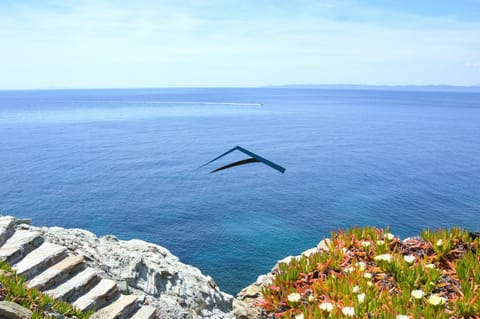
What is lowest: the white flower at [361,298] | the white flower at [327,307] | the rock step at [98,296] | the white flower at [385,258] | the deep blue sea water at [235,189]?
the deep blue sea water at [235,189]

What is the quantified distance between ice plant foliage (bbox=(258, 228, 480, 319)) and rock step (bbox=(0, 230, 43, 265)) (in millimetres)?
5073

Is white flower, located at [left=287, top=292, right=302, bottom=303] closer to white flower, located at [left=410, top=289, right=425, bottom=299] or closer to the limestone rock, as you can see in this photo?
white flower, located at [left=410, top=289, right=425, bottom=299]

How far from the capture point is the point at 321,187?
137 ft

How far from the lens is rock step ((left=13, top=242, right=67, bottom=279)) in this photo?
7.43 metres

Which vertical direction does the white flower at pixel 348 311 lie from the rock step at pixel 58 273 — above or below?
below

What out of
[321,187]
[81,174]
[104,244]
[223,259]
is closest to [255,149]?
[321,187]

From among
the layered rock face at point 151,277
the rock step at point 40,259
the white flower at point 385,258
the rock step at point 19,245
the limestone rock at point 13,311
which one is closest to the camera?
the limestone rock at point 13,311

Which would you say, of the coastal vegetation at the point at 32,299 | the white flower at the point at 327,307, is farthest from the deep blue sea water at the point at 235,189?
the white flower at the point at 327,307

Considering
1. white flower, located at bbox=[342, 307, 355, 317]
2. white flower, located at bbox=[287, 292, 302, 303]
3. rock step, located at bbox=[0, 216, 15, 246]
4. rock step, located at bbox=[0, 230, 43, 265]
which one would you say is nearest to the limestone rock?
rock step, located at bbox=[0, 230, 43, 265]

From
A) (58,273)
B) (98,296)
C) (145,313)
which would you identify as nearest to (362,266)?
(145,313)

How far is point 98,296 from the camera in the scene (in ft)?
24.7

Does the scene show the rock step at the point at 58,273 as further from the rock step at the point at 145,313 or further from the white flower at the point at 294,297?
the white flower at the point at 294,297

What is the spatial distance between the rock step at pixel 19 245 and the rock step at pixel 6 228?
0.27ft

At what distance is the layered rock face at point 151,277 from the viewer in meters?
8.67
